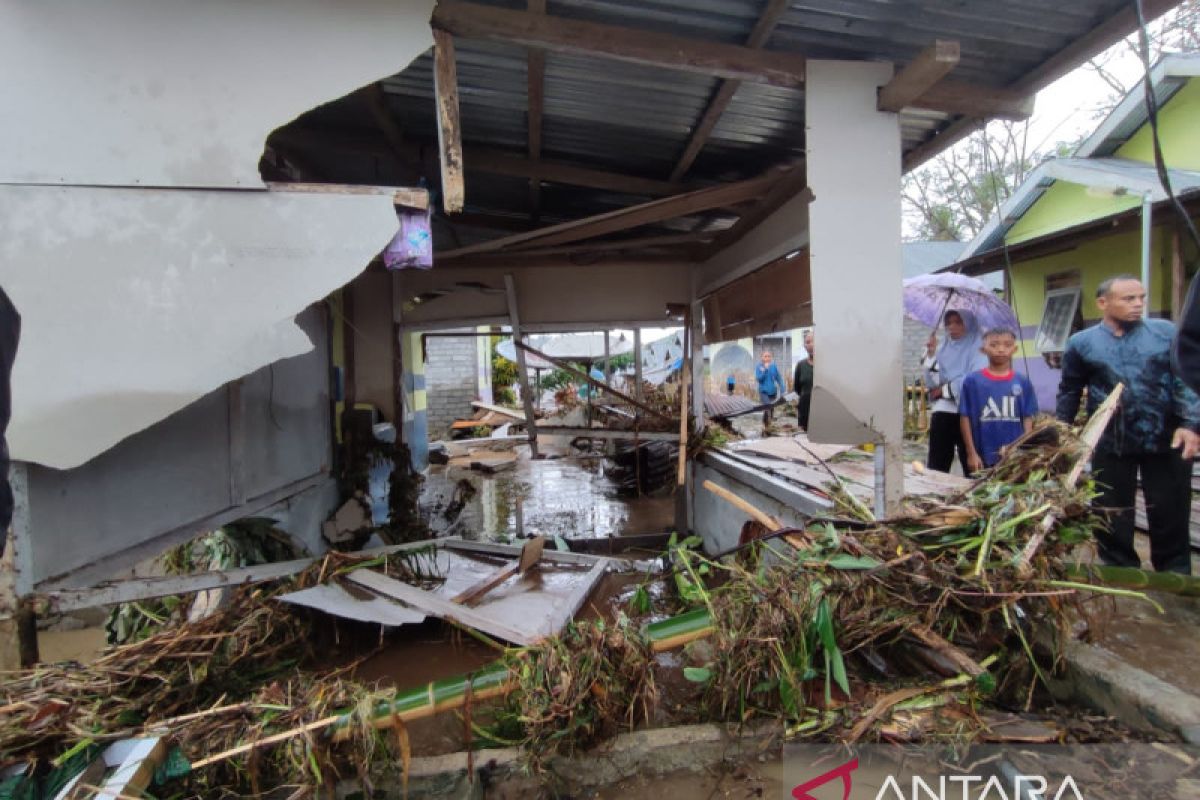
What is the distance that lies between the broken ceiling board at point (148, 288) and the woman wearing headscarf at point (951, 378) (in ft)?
15.7

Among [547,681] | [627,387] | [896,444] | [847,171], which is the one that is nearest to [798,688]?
[547,681]

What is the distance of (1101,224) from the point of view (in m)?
7.45

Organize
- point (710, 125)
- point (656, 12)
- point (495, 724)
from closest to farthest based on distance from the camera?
point (495, 724) → point (656, 12) → point (710, 125)

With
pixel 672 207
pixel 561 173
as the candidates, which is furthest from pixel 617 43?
pixel 561 173

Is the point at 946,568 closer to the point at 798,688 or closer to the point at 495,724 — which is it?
the point at 798,688

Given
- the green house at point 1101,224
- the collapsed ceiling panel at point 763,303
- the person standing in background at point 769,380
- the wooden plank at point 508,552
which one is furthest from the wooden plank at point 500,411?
the green house at point 1101,224

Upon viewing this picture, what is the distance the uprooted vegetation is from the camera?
2.17m

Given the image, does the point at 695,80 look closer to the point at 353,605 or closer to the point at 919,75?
the point at 919,75

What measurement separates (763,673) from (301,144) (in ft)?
16.6

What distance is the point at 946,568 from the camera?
2361 millimetres

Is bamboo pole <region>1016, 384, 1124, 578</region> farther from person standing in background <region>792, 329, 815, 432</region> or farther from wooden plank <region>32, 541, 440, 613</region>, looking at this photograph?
person standing in background <region>792, 329, 815, 432</region>

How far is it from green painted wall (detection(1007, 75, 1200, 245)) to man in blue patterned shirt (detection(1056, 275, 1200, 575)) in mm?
6039

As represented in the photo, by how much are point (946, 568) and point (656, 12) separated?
9.78 ft

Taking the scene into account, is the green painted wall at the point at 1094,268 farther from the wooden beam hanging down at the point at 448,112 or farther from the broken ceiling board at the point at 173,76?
the broken ceiling board at the point at 173,76
